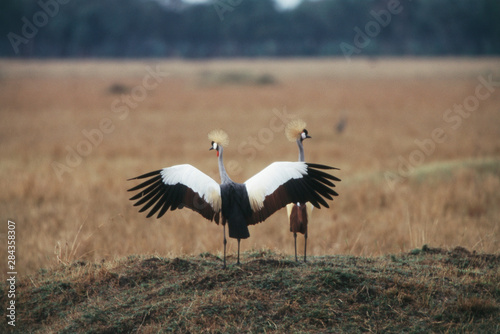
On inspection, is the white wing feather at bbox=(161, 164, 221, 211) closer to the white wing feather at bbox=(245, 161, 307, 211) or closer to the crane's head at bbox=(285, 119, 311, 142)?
the white wing feather at bbox=(245, 161, 307, 211)

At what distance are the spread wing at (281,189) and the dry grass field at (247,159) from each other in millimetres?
1806

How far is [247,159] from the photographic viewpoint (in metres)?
16.4

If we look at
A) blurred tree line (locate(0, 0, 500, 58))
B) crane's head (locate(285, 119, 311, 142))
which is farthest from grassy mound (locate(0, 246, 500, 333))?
blurred tree line (locate(0, 0, 500, 58))

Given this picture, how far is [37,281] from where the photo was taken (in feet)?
19.5

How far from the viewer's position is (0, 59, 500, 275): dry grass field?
9070mm

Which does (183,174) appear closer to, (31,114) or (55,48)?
(31,114)

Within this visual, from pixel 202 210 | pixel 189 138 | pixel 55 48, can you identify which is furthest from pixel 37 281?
pixel 55 48

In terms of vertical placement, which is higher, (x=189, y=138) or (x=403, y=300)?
(x=189, y=138)

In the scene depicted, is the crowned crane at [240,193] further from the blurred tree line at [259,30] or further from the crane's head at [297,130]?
the blurred tree line at [259,30]

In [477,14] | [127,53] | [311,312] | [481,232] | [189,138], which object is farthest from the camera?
→ [127,53]

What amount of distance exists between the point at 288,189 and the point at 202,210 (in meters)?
0.94

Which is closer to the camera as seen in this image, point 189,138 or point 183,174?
point 183,174

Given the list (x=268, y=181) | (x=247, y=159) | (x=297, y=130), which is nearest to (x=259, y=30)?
(x=247, y=159)

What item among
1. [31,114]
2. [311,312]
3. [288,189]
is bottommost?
[311,312]
